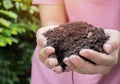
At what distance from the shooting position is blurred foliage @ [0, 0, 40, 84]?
6.92ft

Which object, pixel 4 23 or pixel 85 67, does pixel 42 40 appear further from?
pixel 4 23

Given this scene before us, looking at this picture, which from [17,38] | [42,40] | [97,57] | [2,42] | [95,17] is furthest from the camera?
[17,38]

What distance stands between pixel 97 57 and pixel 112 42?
7cm

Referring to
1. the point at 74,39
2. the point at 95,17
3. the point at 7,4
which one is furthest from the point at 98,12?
the point at 7,4

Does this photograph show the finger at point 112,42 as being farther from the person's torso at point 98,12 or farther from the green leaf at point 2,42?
the green leaf at point 2,42

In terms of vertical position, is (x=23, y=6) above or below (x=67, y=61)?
above

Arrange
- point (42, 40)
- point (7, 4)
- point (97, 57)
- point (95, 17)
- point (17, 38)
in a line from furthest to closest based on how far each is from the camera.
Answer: point (17, 38) < point (7, 4) < point (95, 17) < point (42, 40) < point (97, 57)

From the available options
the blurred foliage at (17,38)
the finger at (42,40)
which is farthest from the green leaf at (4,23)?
the finger at (42,40)

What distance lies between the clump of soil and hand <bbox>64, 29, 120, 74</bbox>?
0.02m

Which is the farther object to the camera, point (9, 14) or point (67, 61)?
point (9, 14)

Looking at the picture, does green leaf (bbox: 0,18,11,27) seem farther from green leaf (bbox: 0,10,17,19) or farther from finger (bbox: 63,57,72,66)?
finger (bbox: 63,57,72,66)

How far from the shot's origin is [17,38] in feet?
7.38

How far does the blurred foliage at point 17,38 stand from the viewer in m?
2.11

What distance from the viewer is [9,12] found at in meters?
2.12
